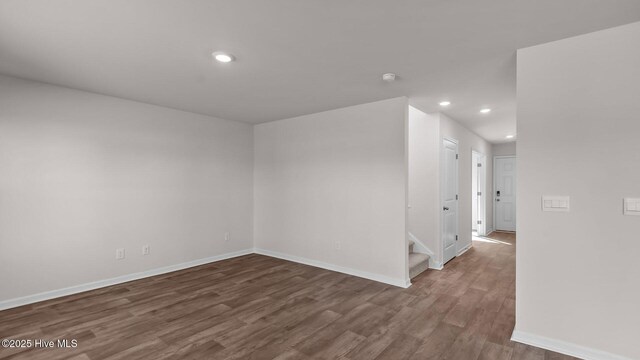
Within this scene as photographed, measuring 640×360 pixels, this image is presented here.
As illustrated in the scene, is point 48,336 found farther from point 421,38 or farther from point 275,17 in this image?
point 421,38

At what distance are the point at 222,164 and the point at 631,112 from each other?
Answer: 5111mm

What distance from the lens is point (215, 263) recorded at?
4945mm

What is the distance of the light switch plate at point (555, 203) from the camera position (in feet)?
7.49

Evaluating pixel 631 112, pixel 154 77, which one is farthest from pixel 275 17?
pixel 631 112

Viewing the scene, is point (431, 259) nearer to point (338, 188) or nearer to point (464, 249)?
point (464, 249)

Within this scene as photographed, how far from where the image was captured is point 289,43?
7.93 ft

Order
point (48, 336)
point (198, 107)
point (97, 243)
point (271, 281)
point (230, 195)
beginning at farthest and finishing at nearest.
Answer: point (230, 195) → point (198, 107) → point (271, 281) → point (97, 243) → point (48, 336)

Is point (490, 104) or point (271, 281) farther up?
point (490, 104)

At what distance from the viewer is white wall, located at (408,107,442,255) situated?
15.0 feet

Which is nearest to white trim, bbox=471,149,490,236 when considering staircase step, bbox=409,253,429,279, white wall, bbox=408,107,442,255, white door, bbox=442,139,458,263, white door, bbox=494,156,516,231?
white door, bbox=494,156,516,231

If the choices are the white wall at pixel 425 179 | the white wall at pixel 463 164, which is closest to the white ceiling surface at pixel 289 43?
the white wall at pixel 425 179

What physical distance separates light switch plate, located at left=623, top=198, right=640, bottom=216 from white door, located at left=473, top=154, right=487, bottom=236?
5.78 meters

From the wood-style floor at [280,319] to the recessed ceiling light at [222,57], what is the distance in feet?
8.36

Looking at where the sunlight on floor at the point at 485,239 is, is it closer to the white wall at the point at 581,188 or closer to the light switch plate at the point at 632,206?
the white wall at the point at 581,188
